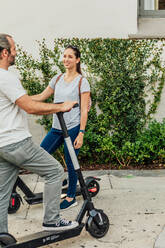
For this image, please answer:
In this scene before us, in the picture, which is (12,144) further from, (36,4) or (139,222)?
(36,4)

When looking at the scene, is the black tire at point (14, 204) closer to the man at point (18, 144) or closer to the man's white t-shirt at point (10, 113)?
the man at point (18, 144)

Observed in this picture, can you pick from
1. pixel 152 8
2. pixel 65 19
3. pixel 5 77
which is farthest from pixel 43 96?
pixel 152 8

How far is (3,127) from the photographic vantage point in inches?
115

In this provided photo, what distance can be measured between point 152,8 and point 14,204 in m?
4.49

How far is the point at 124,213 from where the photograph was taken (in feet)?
13.3

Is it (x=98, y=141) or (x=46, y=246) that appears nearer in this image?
→ (x=46, y=246)

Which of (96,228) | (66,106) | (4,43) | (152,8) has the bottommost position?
(96,228)

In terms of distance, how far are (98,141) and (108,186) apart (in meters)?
1.19

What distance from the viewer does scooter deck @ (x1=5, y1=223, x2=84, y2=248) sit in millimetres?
3008

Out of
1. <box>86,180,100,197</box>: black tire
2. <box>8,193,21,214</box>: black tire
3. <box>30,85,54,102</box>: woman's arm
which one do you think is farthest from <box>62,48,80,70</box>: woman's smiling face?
<box>8,193,21,214</box>: black tire

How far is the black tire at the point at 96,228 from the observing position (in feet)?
11.0

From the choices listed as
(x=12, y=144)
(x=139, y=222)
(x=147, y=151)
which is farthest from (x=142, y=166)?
(x=12, y=144)

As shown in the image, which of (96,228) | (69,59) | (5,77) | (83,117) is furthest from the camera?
(69,59)

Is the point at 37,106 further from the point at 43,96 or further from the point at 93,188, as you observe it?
the point at 93,188
